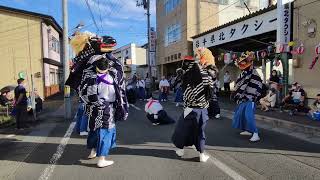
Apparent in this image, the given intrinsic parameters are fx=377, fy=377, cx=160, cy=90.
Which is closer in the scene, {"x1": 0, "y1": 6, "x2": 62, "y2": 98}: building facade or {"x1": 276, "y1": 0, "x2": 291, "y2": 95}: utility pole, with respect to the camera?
{"x1": 276, "y1": 0, "x2": 291, "y2": 95}: utility pole

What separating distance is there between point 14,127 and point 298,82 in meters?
10.2

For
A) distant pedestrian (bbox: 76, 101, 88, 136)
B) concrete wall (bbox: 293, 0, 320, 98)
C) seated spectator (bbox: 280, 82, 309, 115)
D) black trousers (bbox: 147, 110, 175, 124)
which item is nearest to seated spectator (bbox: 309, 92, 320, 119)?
seated spectator (bbox: 280, 82, 309, 115)

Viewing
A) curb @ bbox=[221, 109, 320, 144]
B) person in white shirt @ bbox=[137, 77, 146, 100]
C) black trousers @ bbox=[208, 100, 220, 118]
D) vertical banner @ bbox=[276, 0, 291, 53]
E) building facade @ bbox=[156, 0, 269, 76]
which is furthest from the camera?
building facade @ bbox=[156, 0, 269, 76]

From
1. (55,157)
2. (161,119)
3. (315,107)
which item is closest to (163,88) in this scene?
(161,119)

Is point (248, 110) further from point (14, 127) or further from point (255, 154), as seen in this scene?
point (14, 127)

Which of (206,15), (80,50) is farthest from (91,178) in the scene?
(206,15)

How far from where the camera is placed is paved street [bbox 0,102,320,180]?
19.1ft

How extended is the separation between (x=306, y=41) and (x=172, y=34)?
62.4 feet

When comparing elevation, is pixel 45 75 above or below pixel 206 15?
below

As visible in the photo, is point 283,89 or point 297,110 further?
point 283,89

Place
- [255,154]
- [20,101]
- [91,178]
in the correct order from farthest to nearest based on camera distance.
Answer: [20,101] < [255,154] < [91,178]

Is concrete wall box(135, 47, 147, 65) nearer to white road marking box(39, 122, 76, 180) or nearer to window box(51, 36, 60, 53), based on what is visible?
window box(51, 36, 60, 53)

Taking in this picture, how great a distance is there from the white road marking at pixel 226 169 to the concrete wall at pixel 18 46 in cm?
2238

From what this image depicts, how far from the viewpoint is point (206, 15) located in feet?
93.9
